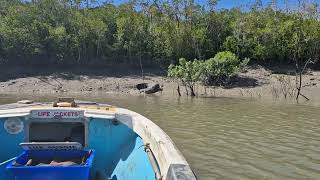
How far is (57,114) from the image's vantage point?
7273 millimetres

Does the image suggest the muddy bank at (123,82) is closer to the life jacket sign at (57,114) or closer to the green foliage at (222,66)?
the green foliage at (222,66)

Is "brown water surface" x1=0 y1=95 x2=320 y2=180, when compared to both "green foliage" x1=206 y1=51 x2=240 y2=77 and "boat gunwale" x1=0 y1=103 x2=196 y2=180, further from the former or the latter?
"green foliage" x1=206 y1=51 x2=240 y2=77

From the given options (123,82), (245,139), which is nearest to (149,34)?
(123,82)

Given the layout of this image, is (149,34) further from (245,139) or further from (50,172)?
(50,172)

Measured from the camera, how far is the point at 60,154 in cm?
661

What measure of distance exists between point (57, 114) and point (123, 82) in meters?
27.4

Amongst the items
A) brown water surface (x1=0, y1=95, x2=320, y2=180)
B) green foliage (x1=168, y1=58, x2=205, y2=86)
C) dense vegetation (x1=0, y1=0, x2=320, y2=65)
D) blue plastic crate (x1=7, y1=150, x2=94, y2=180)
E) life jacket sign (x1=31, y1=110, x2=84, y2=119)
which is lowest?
brown water surface (x1=0, y1=95, x2=320, y2=180)

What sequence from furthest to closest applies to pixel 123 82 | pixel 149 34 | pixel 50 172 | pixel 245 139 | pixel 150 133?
pixel 149 34 → pixel 123 82 → pixel 245 139 → pixel 150 133 → pixel 50 172

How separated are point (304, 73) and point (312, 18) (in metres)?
5.51

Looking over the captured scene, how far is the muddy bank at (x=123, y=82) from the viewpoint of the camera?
31.7 metres

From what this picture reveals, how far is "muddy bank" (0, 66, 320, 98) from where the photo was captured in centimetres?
3173

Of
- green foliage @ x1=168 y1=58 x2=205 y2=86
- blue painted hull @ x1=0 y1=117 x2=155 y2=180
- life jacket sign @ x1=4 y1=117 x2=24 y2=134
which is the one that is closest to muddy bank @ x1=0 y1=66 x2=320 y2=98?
green foliage @ x1=168 y1=58 x2=205 y2=86

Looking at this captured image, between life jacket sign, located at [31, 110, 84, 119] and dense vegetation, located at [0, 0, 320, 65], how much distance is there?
101 feet

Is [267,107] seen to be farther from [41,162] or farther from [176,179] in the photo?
[176,179]
